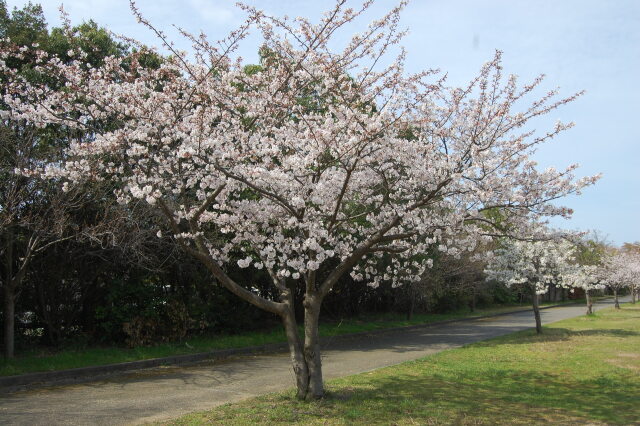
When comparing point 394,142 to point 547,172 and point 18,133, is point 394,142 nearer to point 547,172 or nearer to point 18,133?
point 547,172

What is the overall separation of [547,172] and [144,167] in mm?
5516

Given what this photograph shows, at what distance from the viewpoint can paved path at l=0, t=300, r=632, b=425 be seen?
252 inches

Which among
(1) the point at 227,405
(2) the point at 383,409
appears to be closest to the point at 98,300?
(1) the point at 227,405

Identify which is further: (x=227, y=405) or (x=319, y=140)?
(x=227, y=405)

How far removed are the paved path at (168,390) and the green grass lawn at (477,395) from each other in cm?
77

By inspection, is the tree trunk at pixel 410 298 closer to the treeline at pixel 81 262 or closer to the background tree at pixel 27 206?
the treeline at pixel 81 262

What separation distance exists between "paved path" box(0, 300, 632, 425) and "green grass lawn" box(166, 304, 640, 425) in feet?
2.51

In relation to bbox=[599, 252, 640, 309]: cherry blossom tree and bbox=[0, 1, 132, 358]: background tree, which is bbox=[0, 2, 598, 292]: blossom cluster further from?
bbox=[599, 252, 640, 309]: cherry blossom tree

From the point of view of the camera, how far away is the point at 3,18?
12.4 metres

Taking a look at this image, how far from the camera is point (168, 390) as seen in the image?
317 inches

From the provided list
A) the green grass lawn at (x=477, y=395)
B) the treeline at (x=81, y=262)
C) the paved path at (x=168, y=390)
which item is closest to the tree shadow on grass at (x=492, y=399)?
the green grass lawn at (x=477, y=395)

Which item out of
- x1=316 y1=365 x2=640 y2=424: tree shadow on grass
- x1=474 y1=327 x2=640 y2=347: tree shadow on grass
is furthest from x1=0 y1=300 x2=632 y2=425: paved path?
x1=474 y1=327 x2=640 y2=347: tree shadow on grass

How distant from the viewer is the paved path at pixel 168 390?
6.40m

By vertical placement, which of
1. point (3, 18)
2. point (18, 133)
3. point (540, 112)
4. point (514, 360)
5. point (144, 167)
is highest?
point (3, 18)
